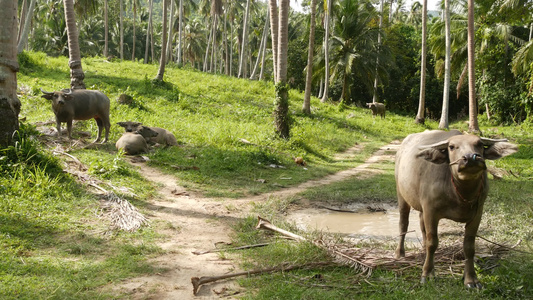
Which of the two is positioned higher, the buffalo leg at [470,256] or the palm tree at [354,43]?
the palm tree at [354,43]

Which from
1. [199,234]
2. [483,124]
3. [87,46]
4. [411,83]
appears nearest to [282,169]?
[199,234]

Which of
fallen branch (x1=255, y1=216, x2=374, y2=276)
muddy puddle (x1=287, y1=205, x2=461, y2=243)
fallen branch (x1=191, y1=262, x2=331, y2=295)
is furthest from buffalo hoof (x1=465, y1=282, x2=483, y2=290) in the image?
muddy puddle (x1=287, y1=205, x2=461, y2=243)

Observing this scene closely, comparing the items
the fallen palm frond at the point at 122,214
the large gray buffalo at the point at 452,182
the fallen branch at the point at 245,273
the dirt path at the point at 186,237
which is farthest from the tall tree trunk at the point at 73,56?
the large gray buffalo at the point at 452,182

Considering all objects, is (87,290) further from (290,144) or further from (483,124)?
(483,124)

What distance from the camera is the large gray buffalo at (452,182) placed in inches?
151

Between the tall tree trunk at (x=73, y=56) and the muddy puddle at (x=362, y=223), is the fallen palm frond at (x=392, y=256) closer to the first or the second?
the muddy puddle at (x=362, y=223)

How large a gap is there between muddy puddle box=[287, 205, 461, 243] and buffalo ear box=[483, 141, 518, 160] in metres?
2.51

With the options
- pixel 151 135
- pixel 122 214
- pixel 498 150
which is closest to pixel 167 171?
pixel 151 135

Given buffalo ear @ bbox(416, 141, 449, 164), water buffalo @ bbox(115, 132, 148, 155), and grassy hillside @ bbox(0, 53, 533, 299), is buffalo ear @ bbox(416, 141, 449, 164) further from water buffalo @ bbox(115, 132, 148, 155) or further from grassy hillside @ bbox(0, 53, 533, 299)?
water buffalo @ bbox(115, 132, 148, 155)

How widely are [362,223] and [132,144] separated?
6.20 metres

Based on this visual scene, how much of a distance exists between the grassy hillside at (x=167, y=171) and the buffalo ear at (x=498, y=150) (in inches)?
52.7

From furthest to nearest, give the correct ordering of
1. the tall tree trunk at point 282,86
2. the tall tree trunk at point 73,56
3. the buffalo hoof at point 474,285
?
1. the tall tree trunk at point 282,86
2. the tall tree trunk at point 73,56
3. the buffalo hoof at point 474,285

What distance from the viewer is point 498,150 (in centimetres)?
385

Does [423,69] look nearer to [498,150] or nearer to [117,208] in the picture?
[117,208]
